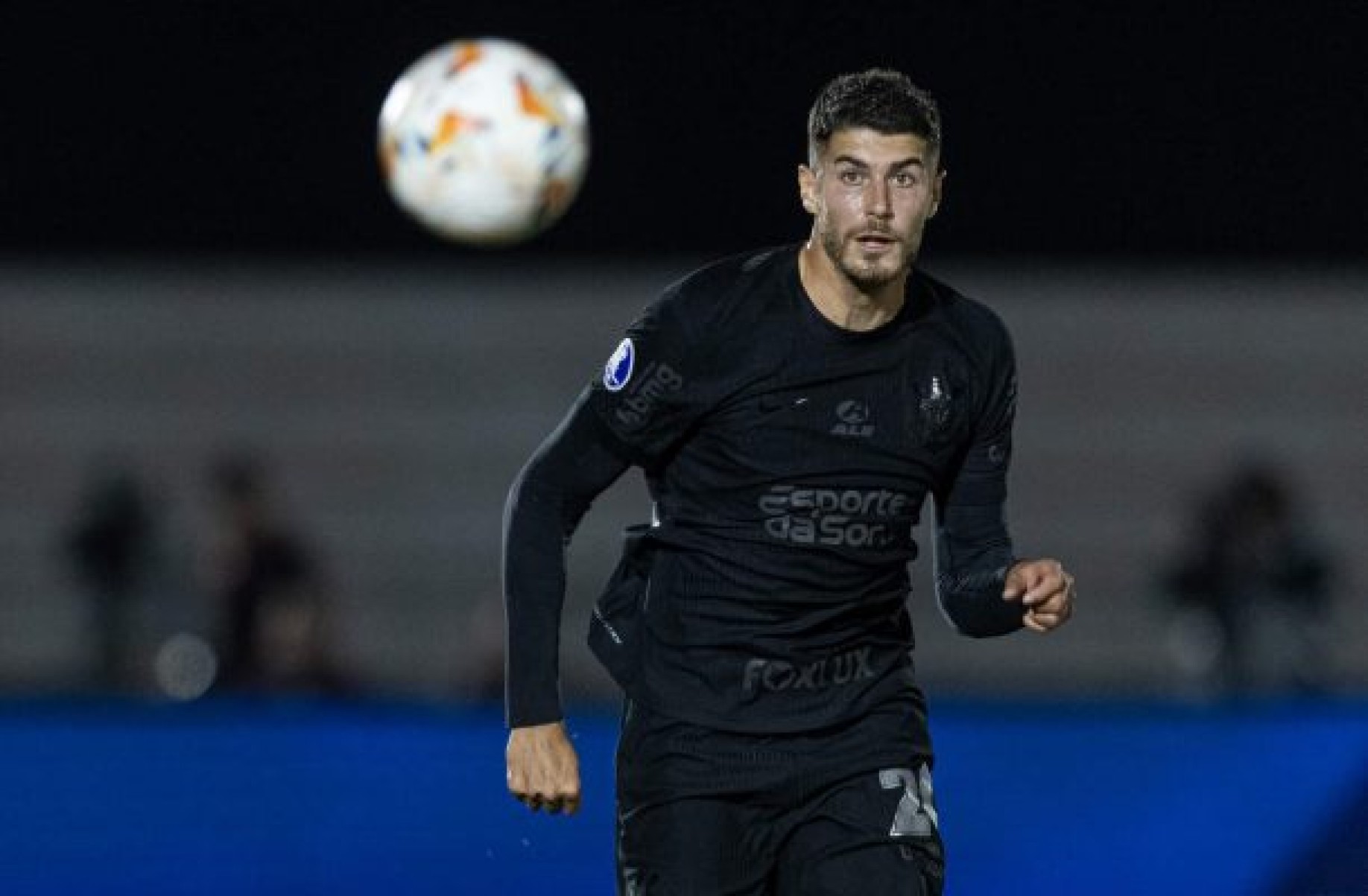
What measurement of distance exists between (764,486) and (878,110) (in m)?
0.64

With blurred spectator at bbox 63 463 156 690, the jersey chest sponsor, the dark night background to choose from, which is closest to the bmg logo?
the jersey chest sponsor

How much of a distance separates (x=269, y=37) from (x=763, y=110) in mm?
2540

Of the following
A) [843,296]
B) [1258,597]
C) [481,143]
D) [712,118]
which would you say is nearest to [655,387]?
[843,296]

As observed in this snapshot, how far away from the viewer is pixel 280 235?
13.7 metres

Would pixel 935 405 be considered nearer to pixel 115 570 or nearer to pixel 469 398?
pixel 115 570

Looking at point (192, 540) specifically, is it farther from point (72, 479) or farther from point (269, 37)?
point (269, 37)

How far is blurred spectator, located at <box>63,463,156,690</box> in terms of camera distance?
12.1m

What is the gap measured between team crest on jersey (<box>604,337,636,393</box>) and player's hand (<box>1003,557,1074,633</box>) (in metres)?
0.70

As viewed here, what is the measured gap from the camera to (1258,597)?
1084 centimetres

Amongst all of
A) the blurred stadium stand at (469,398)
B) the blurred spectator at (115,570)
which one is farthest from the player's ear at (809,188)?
the blurred stadium stand at (469,398)

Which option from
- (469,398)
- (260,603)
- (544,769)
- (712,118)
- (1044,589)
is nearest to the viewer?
(1044,589)

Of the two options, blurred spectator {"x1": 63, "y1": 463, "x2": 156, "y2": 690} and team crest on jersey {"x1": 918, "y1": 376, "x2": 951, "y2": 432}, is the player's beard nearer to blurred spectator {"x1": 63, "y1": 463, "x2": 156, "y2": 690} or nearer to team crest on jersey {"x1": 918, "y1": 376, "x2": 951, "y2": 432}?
team crest on jersey {"x1": 918, "y1": 376, "x2": 951, "y2": 432}

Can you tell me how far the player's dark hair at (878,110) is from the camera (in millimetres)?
4281

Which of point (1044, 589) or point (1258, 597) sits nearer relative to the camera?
point (1044, 589)
